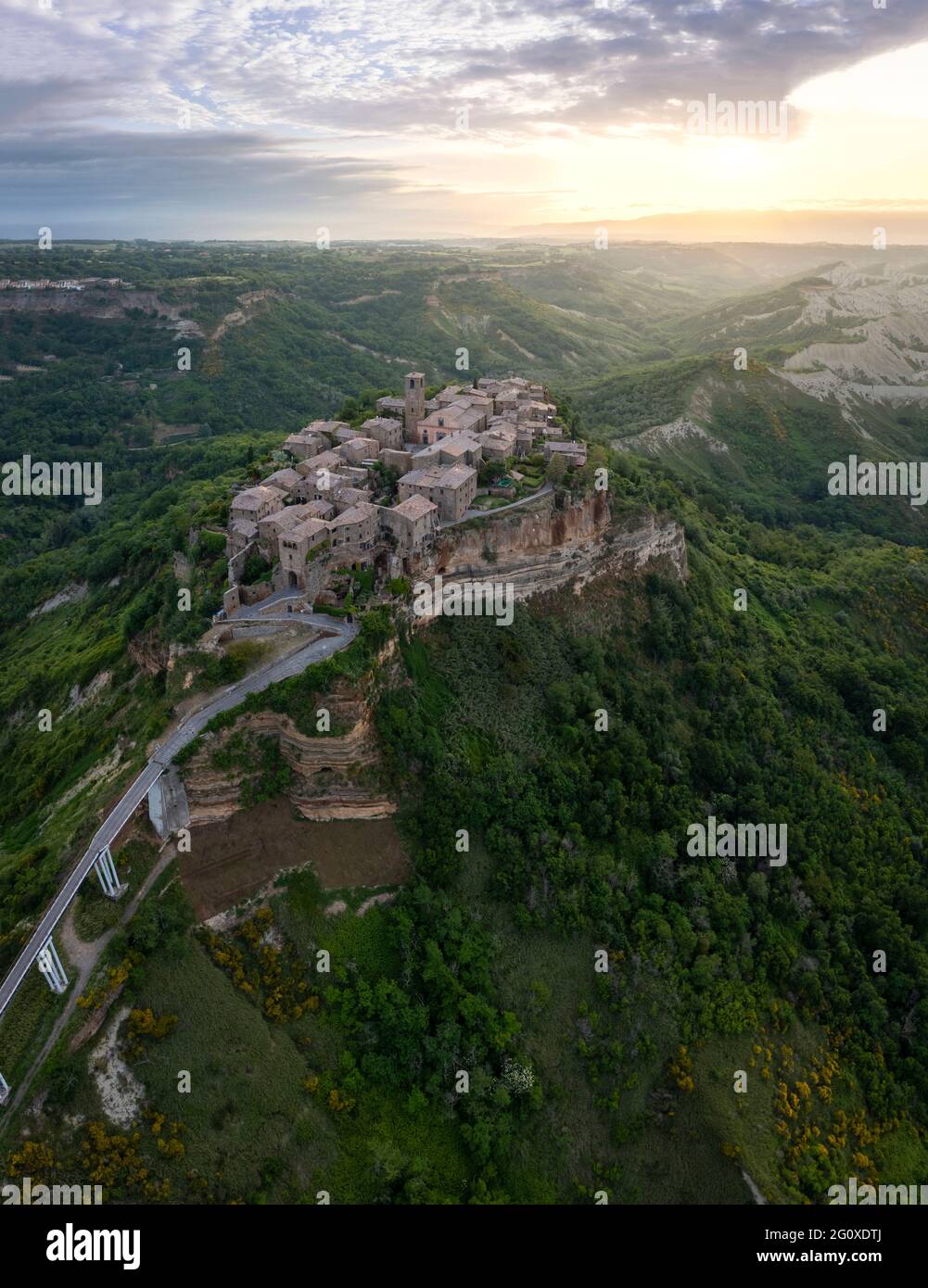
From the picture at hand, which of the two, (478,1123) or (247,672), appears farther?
(247,672)

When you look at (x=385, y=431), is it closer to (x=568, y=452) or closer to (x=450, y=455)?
(x=450, y=455)

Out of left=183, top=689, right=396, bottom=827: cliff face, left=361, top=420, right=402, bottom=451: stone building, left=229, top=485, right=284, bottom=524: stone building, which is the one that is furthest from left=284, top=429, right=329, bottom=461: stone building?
left=183, top=689, right=396, bottom=827: cliff face

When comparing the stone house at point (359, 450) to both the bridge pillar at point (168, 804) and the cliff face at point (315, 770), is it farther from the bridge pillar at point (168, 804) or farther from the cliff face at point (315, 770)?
the bridge pillar at point (168, 804)

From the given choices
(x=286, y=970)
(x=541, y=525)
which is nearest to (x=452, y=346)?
(x=541, y=525)

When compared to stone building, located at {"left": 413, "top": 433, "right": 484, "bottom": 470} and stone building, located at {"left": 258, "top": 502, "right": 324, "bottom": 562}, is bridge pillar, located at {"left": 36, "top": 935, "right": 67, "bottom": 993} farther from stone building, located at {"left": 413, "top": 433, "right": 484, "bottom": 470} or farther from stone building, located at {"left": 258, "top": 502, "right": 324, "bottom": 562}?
stone building, located at {"left": 413, "top": 433, "right": 484, "bottom": 470}

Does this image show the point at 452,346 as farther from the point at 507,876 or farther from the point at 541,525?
the point at 507,876

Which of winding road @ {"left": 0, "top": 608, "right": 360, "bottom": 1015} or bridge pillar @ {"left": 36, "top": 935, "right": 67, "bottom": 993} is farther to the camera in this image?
winding road @ {"left": 0, "top": 608, "right": 360, "bottom": 1015}

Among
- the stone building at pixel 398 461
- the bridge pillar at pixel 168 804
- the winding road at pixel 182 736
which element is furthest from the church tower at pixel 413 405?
the bridge pillar at pixel 168 804
